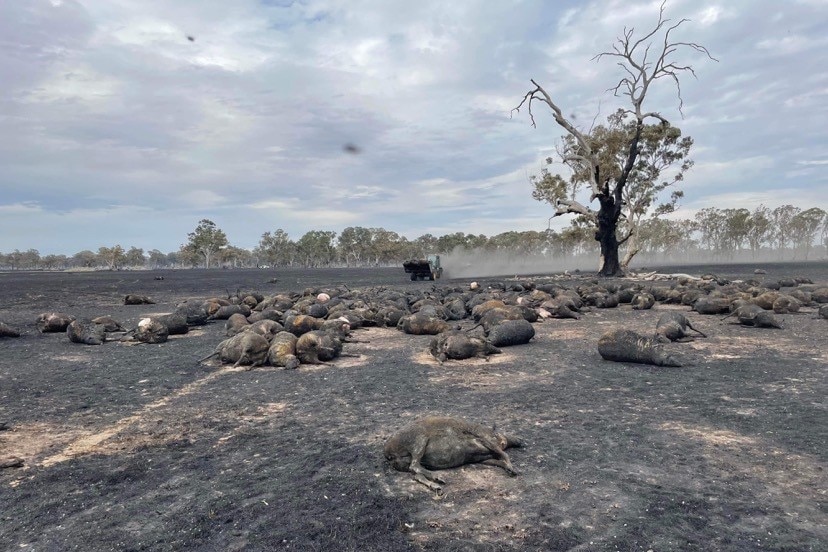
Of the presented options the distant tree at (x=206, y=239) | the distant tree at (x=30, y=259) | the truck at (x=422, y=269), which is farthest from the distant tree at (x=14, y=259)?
the truck at (x=422, y=269)

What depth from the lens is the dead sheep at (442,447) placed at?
15.8ft

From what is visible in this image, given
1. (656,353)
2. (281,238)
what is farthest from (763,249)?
(656,353)

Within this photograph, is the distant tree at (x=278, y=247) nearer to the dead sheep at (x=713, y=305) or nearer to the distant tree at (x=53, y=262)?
the distant tree at (x=53, y=262)

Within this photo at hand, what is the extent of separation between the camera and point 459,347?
10.4m

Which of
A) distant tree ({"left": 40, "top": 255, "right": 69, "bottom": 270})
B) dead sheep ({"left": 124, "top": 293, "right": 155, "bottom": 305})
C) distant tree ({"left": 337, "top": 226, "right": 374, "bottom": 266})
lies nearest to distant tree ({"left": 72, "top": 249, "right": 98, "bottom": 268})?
distant tree ({"left": 40, "top": 255, "right": 69, "bottom": 270})

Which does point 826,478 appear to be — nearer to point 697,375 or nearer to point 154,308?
point 697,375

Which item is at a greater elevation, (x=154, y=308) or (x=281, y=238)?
(x=281, y=238)

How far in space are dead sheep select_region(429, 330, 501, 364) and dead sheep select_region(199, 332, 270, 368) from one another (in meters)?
3.58

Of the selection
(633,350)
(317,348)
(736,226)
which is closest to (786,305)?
(633,350)

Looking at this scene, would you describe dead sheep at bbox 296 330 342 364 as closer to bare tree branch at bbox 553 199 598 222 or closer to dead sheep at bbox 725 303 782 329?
dead sheep at bbox 725 303 782 329

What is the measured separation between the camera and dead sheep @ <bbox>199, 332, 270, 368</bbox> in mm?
9969

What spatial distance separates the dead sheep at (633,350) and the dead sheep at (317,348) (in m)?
5.57

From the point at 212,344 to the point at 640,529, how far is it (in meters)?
11.6

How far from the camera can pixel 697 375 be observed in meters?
8.54
